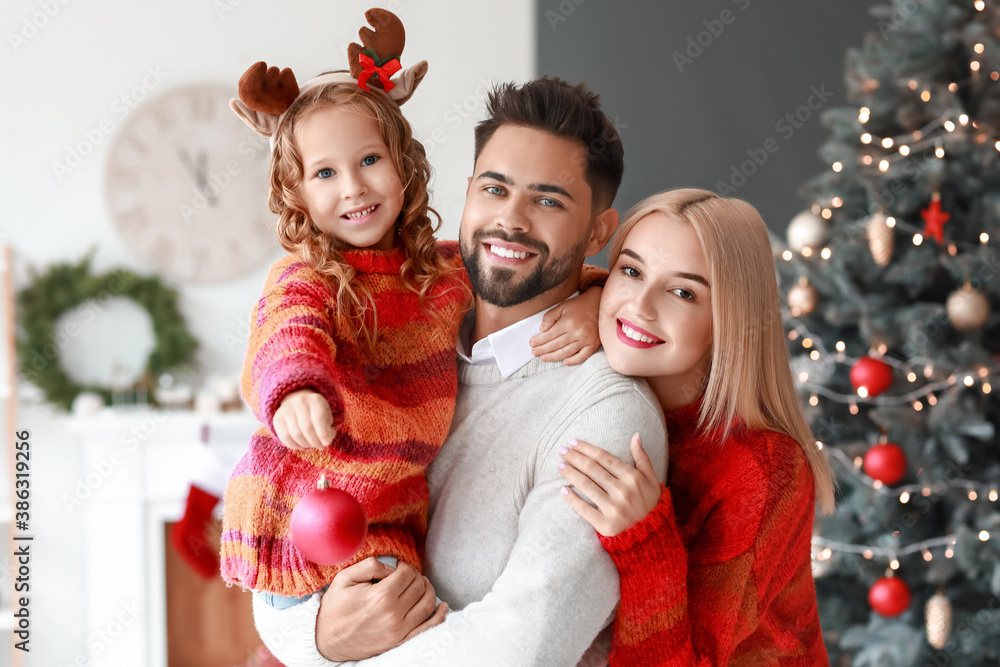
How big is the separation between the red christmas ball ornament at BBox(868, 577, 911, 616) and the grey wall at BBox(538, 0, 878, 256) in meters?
1.79

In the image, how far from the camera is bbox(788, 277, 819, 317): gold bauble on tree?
3033mm

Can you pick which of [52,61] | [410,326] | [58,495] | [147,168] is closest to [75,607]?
[58,495]

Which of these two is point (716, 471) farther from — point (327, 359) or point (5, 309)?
point (5, 309)

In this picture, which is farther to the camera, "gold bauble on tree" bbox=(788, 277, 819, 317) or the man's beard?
"gold bauble on tree" bbox=(788, 277, 819, 317)

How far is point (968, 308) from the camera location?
2.78m

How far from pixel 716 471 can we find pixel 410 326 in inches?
24.2

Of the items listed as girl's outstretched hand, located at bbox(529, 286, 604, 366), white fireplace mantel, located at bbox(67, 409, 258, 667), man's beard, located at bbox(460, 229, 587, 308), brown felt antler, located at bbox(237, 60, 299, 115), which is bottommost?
white fireplace mantel, located at bbox(67, 409, 258, 667)

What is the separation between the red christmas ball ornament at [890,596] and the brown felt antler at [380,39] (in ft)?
8.27

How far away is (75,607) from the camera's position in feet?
13.5

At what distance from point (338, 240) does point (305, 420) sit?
509 mm

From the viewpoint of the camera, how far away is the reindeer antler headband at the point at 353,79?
1474 millimetres

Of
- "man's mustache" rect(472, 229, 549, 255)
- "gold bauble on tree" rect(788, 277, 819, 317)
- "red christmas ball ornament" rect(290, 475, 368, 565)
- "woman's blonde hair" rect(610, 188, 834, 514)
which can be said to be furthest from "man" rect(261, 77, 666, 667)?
"gold bauble on tree" rect(788, 277, 819, 317)

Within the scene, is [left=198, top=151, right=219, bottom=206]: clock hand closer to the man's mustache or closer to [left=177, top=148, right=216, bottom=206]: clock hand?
[left=177, top=148, right=216, bottom=206]: clock hand

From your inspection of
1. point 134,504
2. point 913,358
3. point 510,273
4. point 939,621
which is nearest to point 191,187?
point 134,504
